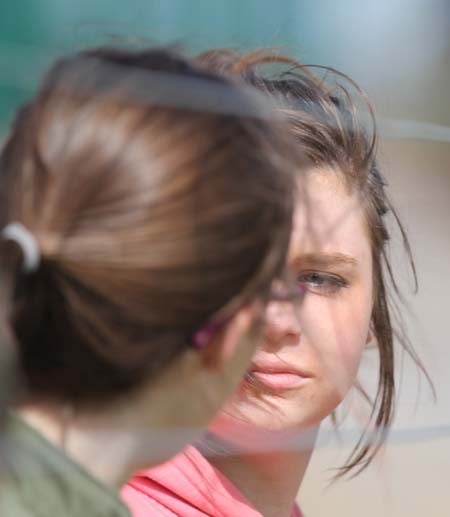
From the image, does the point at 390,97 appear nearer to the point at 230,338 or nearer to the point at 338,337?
the point at 338,337

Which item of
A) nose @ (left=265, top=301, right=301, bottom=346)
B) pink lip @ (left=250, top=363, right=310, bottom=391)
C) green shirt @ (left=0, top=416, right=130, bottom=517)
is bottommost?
green shirt @ (left=0, top=416, right=130, bottom=517)

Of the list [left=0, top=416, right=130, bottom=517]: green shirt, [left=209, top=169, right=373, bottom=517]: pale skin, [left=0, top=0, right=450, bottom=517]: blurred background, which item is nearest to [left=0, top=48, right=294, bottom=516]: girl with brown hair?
[left=0, top=416, right=130, bottom=517]: green shirt

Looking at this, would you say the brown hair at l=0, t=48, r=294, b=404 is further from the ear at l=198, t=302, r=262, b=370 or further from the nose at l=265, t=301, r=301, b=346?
the nose at l=265, t=301, r=301, b=346

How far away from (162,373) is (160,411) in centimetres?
2

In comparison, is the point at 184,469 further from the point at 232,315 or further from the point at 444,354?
the point at 444,354

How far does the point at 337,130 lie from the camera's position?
0.77 metres

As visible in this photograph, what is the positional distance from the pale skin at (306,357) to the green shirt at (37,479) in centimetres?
27

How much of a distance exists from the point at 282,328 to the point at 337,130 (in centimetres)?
17

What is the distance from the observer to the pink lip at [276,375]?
2.30ft

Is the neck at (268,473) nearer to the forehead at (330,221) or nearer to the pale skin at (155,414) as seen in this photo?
the forehead at (330,221)

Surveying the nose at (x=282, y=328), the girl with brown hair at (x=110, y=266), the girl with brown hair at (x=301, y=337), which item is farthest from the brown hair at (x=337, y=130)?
the girl with brown hair at (x=110, y=266)

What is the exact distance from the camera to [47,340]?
16.1 inches

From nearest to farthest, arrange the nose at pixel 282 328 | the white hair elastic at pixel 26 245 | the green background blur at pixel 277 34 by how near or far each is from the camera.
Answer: the white hair elastic at pixel 26 245 < the green background blur at pixel 277 34 < the nose at pixel 282 328

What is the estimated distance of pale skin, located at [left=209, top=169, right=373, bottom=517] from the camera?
2.30 feet
